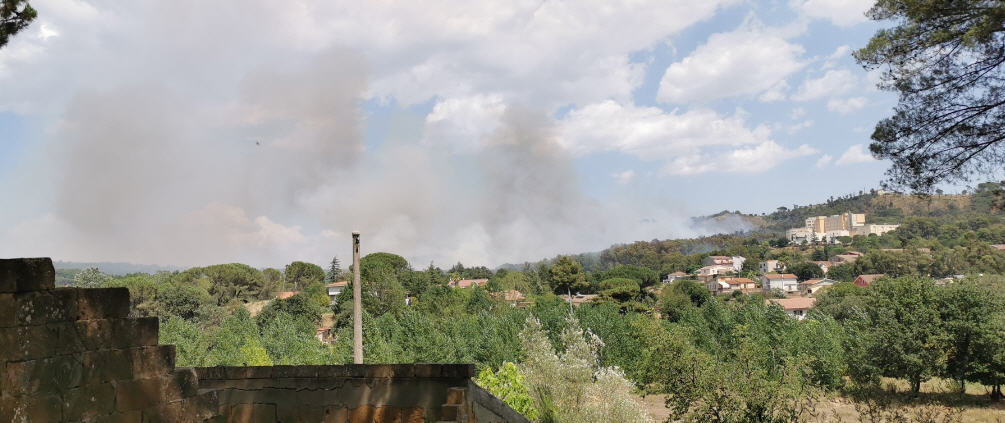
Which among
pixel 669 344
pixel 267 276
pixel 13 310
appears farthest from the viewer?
pixel 267 276

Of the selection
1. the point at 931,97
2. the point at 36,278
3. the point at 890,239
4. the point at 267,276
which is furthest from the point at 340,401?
the point at 890,239

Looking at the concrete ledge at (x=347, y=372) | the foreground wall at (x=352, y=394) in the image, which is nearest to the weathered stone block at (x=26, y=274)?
the foreground wall at (x=352, y=394)

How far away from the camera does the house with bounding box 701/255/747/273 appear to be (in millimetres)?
148000

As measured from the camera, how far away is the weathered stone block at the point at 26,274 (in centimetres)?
363

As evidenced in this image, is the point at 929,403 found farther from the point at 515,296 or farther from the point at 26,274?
the point at 515,296

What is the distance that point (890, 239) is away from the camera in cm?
15188

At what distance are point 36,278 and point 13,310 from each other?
0.75ft

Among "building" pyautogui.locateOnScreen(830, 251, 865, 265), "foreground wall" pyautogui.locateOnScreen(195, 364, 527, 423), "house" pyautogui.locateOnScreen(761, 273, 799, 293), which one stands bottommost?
"house" pyautogui.locateOnScreen(761, 273, 799, 293)

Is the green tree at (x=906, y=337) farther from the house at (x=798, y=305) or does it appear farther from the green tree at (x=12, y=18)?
the house at (x=798, y=305)

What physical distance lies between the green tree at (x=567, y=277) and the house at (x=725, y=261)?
222ft

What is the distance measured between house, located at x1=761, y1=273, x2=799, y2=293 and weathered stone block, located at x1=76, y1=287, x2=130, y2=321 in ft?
397

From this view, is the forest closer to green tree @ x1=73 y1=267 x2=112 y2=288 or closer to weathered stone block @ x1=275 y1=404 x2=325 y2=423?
green tree @ x1=73 y1=267 x2=112 y2=288

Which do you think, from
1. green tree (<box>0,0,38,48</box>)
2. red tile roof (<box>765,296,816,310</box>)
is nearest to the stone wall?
green tree (<box>0,0,38,48</box>)

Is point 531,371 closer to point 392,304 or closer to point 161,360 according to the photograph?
point 161,360
